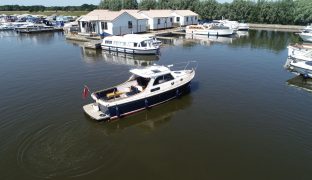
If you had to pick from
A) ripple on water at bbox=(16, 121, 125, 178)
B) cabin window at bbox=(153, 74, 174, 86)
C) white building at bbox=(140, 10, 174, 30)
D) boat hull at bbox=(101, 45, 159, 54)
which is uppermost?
white building at bbox=(140, 10, 174, 30)

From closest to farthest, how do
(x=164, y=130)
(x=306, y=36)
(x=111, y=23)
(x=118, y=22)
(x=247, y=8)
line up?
(x=164, y=130), (x=111, y=23), (x=118, y=22), (x=306, y=36), (x=247, y=8)

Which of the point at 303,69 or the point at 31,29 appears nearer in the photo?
the point at 303,69

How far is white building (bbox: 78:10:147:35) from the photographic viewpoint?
1959 inches

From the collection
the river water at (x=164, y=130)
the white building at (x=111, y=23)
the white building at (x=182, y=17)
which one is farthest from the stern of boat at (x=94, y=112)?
the white building at (x=182, y=17)

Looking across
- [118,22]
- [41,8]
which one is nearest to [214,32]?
[118,22]

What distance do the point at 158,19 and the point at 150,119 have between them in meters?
48.5

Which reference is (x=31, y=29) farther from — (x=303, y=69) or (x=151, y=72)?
(x=303, y=69)

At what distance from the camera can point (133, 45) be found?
1522 inches

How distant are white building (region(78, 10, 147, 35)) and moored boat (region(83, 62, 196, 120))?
30.6m

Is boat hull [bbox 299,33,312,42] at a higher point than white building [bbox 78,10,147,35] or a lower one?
lower

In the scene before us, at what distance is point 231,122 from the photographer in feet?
59.7

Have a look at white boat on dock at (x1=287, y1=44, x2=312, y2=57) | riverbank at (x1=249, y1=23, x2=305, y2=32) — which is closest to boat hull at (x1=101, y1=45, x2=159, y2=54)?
white boat on dock at (x1=287, y1=44, x2=312, y2=57)

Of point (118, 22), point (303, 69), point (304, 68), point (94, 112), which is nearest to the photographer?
point (94, 112)

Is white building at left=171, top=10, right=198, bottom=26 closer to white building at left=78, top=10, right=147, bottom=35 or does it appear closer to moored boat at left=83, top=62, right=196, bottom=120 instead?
white building at left=78, top=10, right=147, bottom=35
